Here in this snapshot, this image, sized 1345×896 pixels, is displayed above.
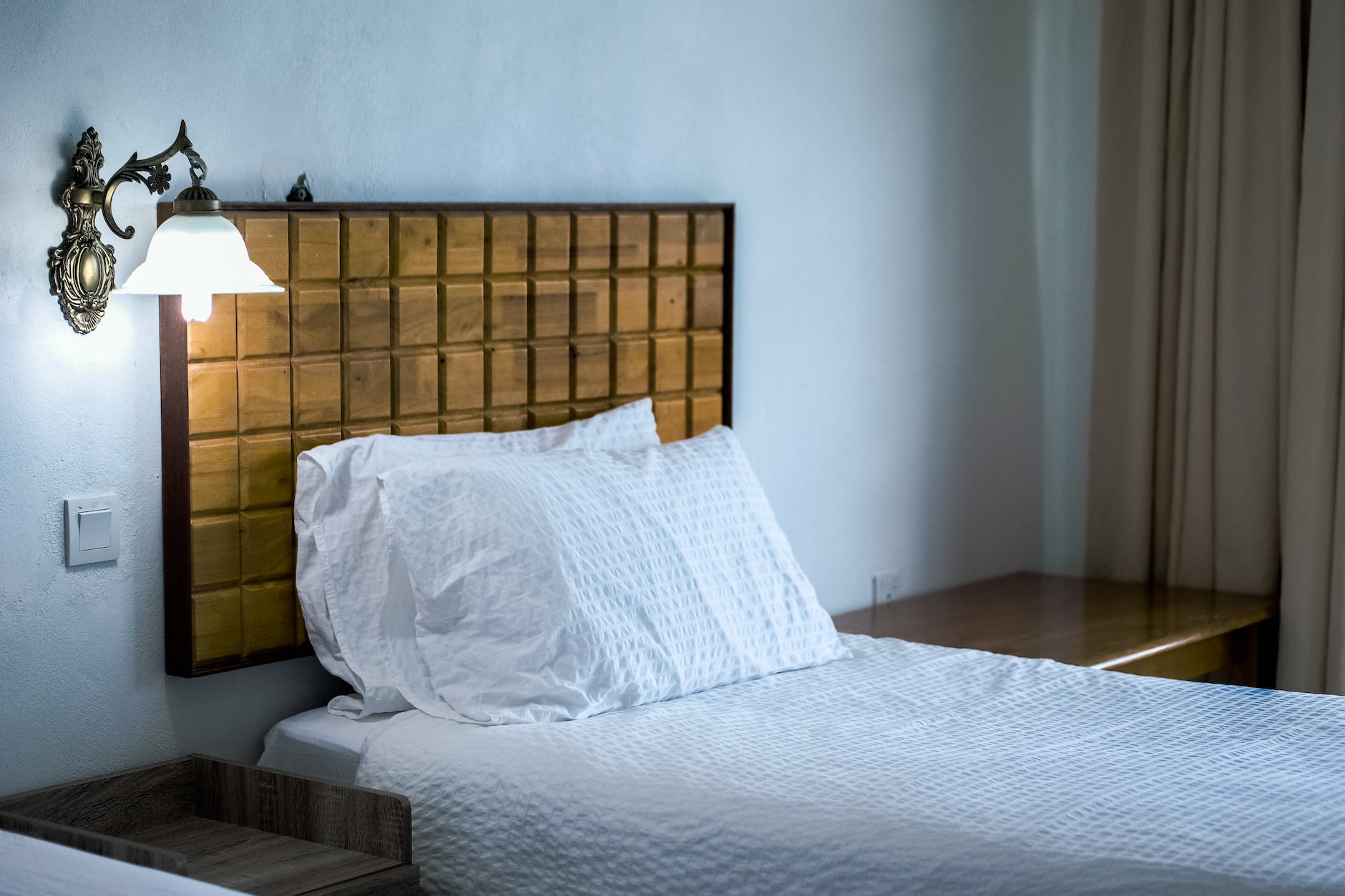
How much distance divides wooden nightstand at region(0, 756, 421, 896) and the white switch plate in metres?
0.32

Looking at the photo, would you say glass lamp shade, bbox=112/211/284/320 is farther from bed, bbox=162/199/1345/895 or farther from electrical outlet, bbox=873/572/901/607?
electrical outlet, bbox=873/572/901/607

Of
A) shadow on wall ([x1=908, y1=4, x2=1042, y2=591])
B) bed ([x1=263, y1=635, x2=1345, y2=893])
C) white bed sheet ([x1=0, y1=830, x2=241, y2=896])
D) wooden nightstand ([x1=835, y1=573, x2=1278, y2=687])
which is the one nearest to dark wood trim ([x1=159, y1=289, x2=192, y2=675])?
bed ([x1=263, y1=635, x2=1345, y2=893])

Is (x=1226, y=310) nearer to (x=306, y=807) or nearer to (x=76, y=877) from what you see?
(x=306, y=807)

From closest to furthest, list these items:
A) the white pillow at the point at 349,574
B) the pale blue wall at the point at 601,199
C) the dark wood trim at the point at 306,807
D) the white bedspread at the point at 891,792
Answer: the white bedspread at the point at 891,792 < the dark wood trim at the point at 306,807 < the pale blue wall at the point at 601,199 < the white pillow at the point at 349,574

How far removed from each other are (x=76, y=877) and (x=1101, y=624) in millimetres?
2402

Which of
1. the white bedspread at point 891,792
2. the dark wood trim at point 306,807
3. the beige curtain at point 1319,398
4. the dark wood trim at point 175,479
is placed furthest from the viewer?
the beige curtain at point 1319,398

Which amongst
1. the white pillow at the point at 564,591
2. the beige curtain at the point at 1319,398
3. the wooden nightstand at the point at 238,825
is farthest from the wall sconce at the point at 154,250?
the beige curtain at the point at 1319,398

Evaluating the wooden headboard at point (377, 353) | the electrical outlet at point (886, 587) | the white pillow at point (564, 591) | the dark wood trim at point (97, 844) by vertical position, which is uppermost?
the wooden headboard at point (377, 353)

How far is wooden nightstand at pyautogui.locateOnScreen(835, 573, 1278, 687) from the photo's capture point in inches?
126

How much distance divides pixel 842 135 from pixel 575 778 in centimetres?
188

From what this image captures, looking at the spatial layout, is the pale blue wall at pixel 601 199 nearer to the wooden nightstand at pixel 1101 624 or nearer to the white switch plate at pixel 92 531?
the white switch plate at pixel 92 531

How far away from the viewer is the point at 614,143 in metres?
2.95

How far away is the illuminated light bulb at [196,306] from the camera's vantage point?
2160 mm

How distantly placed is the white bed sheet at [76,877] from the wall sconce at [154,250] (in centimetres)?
76
